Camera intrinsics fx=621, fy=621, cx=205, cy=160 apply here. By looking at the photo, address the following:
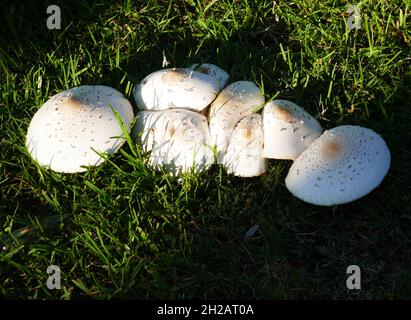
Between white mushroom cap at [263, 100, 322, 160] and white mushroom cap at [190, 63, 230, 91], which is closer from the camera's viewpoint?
white mushroom cap at [263, 100, 322, 160]

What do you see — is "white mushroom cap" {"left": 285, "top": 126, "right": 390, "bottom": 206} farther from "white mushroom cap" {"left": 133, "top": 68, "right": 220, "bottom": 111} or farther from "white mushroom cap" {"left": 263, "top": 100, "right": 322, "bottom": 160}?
"white mushroom cap" {"left": 133, "top": 68, "right": 220, "bottom": 111}

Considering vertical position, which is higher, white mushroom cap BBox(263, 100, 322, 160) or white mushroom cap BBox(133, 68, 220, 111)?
white mushroom cap BBox(133, 68, 220, 111)

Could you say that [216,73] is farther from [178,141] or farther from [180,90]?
[178,141]

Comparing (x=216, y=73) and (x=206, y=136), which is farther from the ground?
(x=216, y=73)

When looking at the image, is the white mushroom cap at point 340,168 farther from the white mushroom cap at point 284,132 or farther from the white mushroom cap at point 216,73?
the white mushroom cap at point 216,73

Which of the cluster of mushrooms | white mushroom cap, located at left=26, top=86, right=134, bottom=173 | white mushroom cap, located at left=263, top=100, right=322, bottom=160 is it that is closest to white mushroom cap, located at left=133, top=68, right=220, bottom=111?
the cluster of mushrooms

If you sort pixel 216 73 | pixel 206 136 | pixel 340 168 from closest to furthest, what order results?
1. pixel 340 168
2. pixel 206 136
3. pixel 216 73

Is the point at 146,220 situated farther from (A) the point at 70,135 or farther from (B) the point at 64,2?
(B) the point at 64,2

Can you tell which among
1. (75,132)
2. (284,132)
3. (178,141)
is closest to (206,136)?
(178,141)

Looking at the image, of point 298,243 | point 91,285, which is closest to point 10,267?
point 91,285
